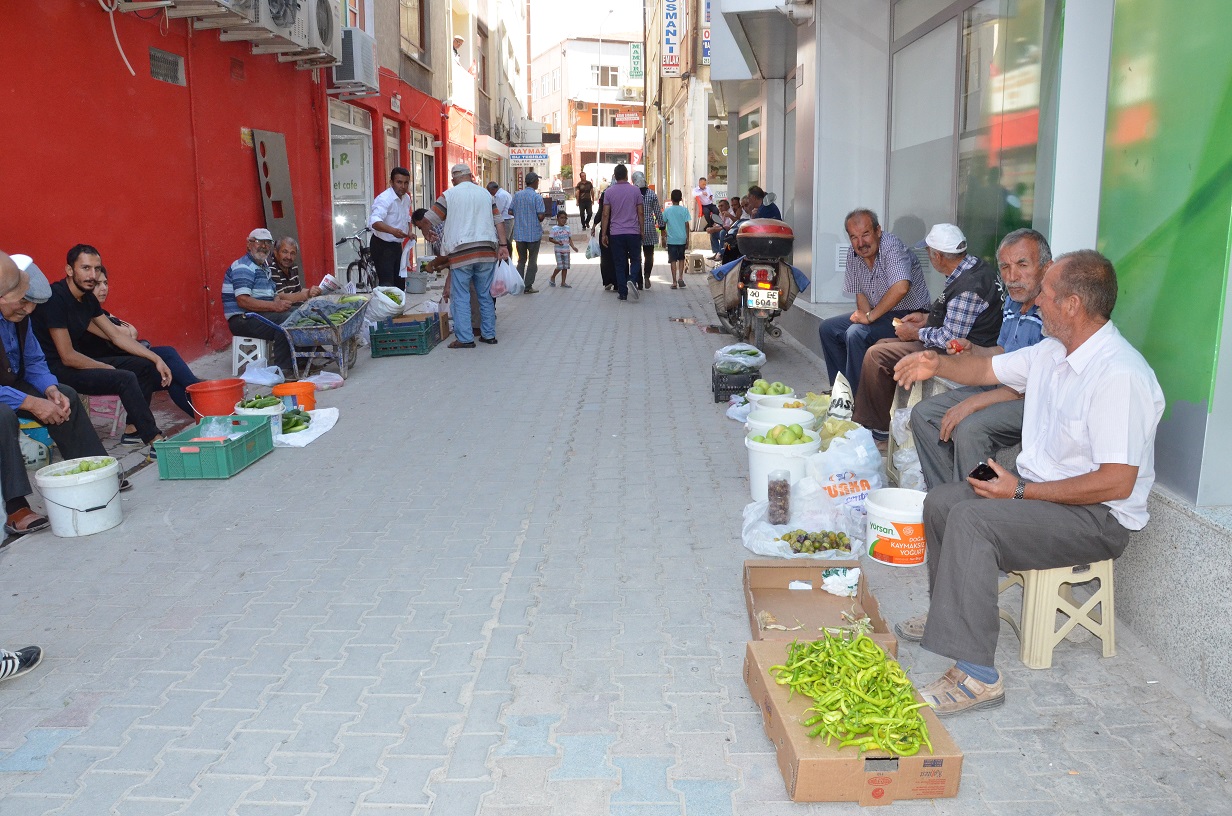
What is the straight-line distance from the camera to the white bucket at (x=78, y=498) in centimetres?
490

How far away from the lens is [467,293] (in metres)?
10.9

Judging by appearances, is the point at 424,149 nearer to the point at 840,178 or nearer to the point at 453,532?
the point at 840,178

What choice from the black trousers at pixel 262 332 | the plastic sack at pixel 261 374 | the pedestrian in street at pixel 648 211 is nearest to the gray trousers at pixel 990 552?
the plastic sack at pixel 261 374

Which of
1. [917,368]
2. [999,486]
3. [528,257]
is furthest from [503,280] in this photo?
[999,486]

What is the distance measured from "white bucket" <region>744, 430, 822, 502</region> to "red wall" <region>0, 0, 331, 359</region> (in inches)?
206

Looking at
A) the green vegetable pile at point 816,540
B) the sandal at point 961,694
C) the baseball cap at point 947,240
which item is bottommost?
the sandal at point 961,694

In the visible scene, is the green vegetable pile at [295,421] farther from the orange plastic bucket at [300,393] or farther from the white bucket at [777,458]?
the white bucket at [777,458]

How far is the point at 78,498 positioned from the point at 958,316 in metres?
4.71

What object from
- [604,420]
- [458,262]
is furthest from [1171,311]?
[458,262]

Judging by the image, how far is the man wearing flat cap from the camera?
4820mm

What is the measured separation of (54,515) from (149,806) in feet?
8.94

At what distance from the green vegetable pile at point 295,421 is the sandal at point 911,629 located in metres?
4.66

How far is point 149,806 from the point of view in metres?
2.78

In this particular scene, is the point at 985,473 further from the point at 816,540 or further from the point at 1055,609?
the point at 816,540
